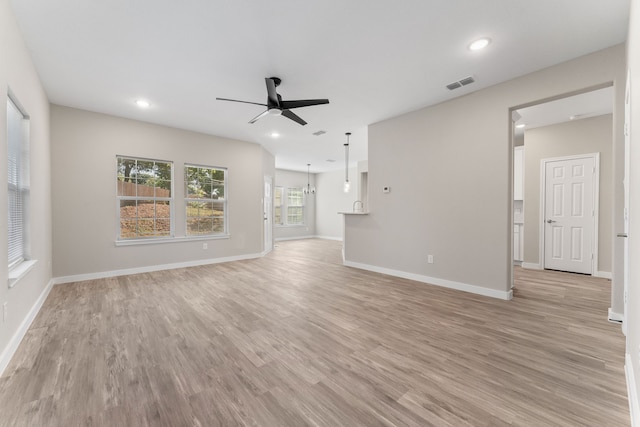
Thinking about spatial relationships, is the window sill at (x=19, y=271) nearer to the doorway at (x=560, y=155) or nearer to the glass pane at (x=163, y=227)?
the glass pane at (x=163, y=227)

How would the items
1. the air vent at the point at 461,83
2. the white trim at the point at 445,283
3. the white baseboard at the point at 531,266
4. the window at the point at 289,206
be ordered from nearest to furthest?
the air vent at the point at 461,83, the white trim at the point at 445,283, the white baseboard at the point at 531,266, the window at the point at 289,206

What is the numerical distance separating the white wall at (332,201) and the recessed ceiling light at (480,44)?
6.91 m

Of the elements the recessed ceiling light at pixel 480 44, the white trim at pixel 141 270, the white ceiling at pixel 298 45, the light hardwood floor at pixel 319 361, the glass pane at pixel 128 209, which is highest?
the white ceiling at pixel 298 45

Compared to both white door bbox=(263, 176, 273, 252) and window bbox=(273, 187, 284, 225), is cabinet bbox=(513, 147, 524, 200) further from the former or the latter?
window bbox=(273, 187, 284, 225)

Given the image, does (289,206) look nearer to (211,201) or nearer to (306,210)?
(306,210)

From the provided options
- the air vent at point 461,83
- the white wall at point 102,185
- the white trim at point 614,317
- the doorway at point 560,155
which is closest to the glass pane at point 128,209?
the white wall at point 102,185

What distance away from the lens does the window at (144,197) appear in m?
4.68

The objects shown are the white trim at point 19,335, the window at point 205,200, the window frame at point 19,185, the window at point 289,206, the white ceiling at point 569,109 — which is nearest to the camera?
the white trim at point 19,335

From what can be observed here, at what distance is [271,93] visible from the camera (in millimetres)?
3039

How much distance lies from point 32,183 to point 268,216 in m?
4.87

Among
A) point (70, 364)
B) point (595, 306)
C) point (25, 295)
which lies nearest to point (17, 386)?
point (70, 364)

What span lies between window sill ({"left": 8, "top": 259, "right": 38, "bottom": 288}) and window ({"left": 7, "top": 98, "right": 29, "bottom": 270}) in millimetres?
34

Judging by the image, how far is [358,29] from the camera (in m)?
2.36

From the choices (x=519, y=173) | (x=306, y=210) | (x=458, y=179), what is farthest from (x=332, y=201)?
(x=458, y=179)
